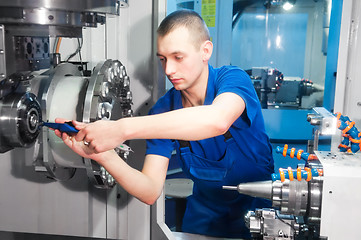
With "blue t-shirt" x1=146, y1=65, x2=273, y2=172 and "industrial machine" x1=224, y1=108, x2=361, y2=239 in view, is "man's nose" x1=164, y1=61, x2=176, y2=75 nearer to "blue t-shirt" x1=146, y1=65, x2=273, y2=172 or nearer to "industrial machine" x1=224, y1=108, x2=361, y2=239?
"blue t-shirt" x1=146, y1=65, x2=273, y2=172

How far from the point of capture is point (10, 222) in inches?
67.6

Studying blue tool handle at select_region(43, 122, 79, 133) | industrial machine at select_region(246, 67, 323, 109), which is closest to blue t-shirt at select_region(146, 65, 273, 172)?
blue tool handle at select_region(43, 122, 79, 133)

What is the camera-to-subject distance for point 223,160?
1.49 meters

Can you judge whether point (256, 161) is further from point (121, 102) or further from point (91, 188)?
point (91, 188)

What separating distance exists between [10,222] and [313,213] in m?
1.38

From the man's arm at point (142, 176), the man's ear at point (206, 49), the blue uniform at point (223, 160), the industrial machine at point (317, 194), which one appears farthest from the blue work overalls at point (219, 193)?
the industrial machine at point (317, 194)

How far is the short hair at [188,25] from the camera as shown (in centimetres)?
117

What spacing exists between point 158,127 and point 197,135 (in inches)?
4.1

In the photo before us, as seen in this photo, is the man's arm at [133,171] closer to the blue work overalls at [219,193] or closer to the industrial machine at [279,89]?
the blue work overalls at [219,193]

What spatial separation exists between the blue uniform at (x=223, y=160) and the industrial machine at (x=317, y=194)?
364mm

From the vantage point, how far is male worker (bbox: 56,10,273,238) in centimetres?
92

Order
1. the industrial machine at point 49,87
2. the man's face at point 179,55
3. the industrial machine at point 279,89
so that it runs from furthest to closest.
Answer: the industrial machine at point 279,89
the man's face at point 179,55
the industrial machine at point 49,87

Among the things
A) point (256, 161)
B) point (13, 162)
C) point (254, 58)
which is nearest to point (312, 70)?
point (254, 58)

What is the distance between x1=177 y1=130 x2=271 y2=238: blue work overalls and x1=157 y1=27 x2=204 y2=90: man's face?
1.19 ft
